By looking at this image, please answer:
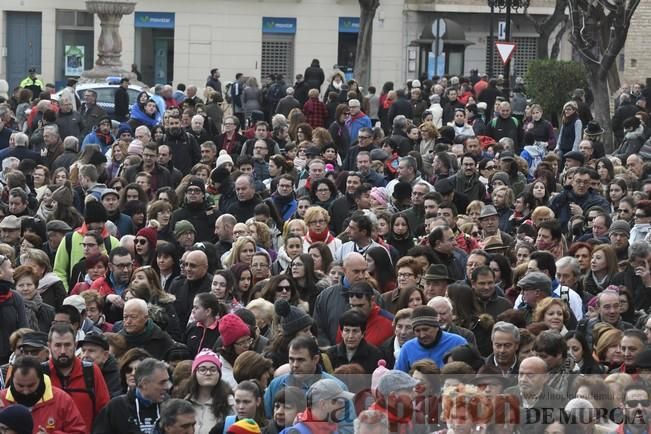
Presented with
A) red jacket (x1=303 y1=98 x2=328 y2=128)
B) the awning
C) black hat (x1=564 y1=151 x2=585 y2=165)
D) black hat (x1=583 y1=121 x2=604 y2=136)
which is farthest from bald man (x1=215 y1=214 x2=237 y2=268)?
the awning

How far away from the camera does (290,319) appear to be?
1353cm

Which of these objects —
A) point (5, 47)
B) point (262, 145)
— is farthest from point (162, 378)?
point (5, 47)

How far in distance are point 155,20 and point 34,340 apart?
44294 mm

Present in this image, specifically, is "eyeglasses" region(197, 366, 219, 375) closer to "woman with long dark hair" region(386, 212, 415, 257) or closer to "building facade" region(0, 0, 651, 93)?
"woman with long dark hair" region(386, 212, 415, 257)

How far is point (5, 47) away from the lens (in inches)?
2164

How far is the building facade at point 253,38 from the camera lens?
55031 millimetres

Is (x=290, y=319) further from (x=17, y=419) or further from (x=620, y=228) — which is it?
(x=620, y=228)

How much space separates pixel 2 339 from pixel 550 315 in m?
4.19

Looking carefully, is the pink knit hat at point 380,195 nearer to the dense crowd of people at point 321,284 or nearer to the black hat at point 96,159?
the dense crowd of people at point 321,284

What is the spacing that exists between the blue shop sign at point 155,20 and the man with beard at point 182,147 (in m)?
31.4

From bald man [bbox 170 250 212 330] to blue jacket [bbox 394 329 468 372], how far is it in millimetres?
3244

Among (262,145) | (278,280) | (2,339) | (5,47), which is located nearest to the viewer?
(2,339)

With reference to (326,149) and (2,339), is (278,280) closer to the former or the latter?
(2,339)

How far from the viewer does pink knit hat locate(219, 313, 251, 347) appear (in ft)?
43.1
